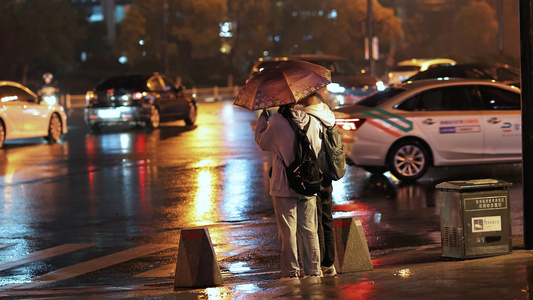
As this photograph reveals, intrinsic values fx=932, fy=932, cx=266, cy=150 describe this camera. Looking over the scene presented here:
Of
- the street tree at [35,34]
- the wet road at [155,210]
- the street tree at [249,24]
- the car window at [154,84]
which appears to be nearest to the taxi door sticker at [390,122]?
the wet road at [155,210]

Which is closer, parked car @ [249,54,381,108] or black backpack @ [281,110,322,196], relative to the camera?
black backpack @ [281,110,322,196]

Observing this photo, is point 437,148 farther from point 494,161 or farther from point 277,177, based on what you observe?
point 277,177

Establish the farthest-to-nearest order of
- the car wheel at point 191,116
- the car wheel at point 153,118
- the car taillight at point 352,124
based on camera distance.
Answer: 1. the car wheel at point 191,116
2. the car wheel at point 153,118
3. the car taillight at point 352,124

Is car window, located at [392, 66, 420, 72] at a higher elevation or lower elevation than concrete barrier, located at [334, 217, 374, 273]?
higher

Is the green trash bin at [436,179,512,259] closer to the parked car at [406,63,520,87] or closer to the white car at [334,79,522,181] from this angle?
the white car at [334,79,522,181]

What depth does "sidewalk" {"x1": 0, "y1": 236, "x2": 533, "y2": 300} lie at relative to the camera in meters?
6.44

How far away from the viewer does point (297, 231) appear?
7.14 m

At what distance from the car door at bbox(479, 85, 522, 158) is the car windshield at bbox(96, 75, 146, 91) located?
13676 mm

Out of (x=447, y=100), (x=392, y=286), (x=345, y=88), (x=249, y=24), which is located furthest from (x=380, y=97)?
(x=249, y=24)

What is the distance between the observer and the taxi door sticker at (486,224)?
7.88 metres

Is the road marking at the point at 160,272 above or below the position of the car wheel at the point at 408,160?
below

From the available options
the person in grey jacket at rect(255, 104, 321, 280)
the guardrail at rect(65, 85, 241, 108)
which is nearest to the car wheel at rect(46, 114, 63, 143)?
the person in grey jacket at rect(255, 104, 321, 280)

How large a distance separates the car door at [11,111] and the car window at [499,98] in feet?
37.5

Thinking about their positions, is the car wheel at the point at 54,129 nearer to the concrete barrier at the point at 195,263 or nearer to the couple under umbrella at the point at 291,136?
the concrete barrier at the point at 195,263
